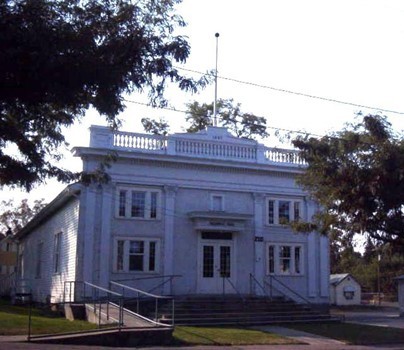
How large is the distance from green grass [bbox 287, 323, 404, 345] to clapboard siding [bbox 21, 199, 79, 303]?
10.7 m

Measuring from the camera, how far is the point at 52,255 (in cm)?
3584

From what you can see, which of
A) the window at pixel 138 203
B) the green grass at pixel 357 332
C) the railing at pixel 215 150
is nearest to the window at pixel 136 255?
the window at pixel 138 203

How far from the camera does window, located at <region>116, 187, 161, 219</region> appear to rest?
29609 mm

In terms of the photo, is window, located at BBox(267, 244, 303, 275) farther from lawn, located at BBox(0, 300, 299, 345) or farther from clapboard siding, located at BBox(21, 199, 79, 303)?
clapboard siding, located at BBox(21, 199, 79, 303)

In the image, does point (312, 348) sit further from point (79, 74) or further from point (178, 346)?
point (79, 74)

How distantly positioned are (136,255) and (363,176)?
12.6 m

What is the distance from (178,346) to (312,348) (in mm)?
3993

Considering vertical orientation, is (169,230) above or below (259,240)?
above

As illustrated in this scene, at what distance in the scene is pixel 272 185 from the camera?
107ft

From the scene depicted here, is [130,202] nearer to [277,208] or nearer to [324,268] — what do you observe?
[277,208]

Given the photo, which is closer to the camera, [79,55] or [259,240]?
[79,55]

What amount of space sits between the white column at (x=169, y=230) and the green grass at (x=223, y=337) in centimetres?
629

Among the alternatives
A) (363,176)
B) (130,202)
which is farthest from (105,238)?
(363,176)

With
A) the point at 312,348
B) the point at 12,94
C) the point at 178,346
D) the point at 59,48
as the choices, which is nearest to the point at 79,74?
the point at 59,48
